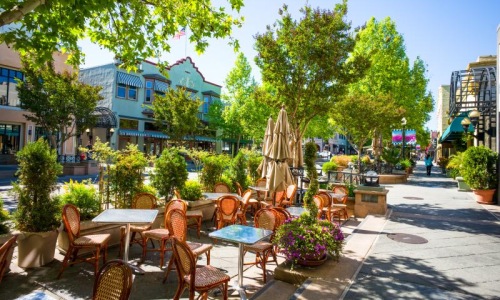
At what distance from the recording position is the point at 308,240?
5098 mm

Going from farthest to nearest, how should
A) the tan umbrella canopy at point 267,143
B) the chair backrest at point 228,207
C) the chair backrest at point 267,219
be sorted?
1. the tan umbrella canopy at point 267,143
2. the chair backrest at point 228,207
3. the chair backrest at point 267,219

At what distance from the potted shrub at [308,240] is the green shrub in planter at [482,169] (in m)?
10.3

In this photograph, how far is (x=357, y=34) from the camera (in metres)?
12.4

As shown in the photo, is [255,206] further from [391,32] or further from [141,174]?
[391,32]

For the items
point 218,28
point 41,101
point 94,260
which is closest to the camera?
point 94,260

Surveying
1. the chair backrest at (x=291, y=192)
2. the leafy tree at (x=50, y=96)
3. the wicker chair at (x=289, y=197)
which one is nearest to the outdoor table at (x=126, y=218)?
the wicker chair at (x=289, y=197)

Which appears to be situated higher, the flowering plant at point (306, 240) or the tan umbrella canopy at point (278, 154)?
the tan umbrella canopy at point (278, 154)

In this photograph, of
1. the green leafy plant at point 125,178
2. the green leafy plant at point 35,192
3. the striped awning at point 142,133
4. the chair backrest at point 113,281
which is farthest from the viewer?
the striped awning at point 142,133

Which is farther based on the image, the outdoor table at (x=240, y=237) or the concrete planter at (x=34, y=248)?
the concrete planter at (x=34, y=248)

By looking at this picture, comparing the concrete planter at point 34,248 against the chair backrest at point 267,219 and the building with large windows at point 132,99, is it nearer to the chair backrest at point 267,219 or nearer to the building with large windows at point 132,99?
the chair backrest at point 267,219

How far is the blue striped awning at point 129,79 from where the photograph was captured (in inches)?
1305

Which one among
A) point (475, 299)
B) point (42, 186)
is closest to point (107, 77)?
point (42, 186)

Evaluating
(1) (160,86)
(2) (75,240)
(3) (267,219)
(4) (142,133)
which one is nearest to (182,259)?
(3) (267,219)

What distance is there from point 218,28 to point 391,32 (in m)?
24.6
